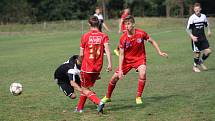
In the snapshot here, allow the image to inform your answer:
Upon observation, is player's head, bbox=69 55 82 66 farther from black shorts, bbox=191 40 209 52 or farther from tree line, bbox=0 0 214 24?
tree line, bbox=0 0 214 24

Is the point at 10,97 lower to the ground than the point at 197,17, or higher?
lower

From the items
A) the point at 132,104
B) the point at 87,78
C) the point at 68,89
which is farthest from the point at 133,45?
the point at 68,89

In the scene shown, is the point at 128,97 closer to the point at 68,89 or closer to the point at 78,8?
the point at 68,89

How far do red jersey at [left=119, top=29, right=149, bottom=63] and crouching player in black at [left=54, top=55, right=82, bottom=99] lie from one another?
1.07 meters

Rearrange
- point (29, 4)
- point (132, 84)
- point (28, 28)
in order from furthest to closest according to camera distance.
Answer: point (29, 4) < point (28, 28) < point (132, 84)

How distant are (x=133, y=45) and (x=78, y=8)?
271 feet

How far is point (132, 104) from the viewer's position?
9.84 metres

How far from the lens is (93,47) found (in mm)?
8891

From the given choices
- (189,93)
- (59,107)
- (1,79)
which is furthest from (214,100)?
(1,79)

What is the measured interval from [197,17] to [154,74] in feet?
7.48

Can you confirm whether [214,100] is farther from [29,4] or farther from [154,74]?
[29,4]

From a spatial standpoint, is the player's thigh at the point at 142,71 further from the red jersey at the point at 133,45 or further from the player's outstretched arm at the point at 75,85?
the player's outstretched arm at the point at 75,85

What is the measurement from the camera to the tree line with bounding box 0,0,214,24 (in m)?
82.8

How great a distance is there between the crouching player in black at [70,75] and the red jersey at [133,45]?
107 centimetres
